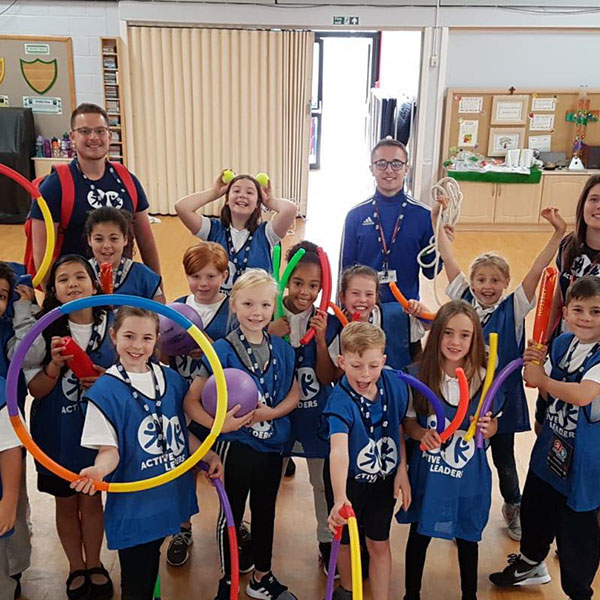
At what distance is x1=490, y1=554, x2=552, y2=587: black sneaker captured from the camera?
2.90m

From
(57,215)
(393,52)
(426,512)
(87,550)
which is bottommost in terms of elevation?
(87,550)

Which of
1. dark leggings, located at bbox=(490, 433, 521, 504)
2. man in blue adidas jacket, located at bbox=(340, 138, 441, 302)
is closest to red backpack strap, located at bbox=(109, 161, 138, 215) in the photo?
man in blue adidas jacket, located at bbox=(340, 138, 441, 302)

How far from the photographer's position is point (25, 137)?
9133 millimetres

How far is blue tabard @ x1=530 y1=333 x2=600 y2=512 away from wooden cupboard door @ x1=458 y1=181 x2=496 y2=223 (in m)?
6.74

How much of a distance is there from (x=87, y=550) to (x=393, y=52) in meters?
10.8

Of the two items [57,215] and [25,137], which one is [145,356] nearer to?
[57,215]

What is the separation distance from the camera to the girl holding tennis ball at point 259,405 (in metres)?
2.54

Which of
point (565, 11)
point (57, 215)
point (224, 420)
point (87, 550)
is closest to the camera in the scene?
point (224, 420)

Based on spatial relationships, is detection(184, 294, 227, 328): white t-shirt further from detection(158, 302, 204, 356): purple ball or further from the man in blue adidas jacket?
the man in blue adidas jacket

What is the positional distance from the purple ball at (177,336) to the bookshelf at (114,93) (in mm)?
6781

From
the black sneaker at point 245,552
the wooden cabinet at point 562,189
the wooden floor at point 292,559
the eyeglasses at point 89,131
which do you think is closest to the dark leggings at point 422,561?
the wooden floor at point 292,559

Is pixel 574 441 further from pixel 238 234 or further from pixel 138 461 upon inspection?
pixel 238 234

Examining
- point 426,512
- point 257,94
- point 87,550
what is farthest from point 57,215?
point 257,94

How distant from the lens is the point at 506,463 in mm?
3223
